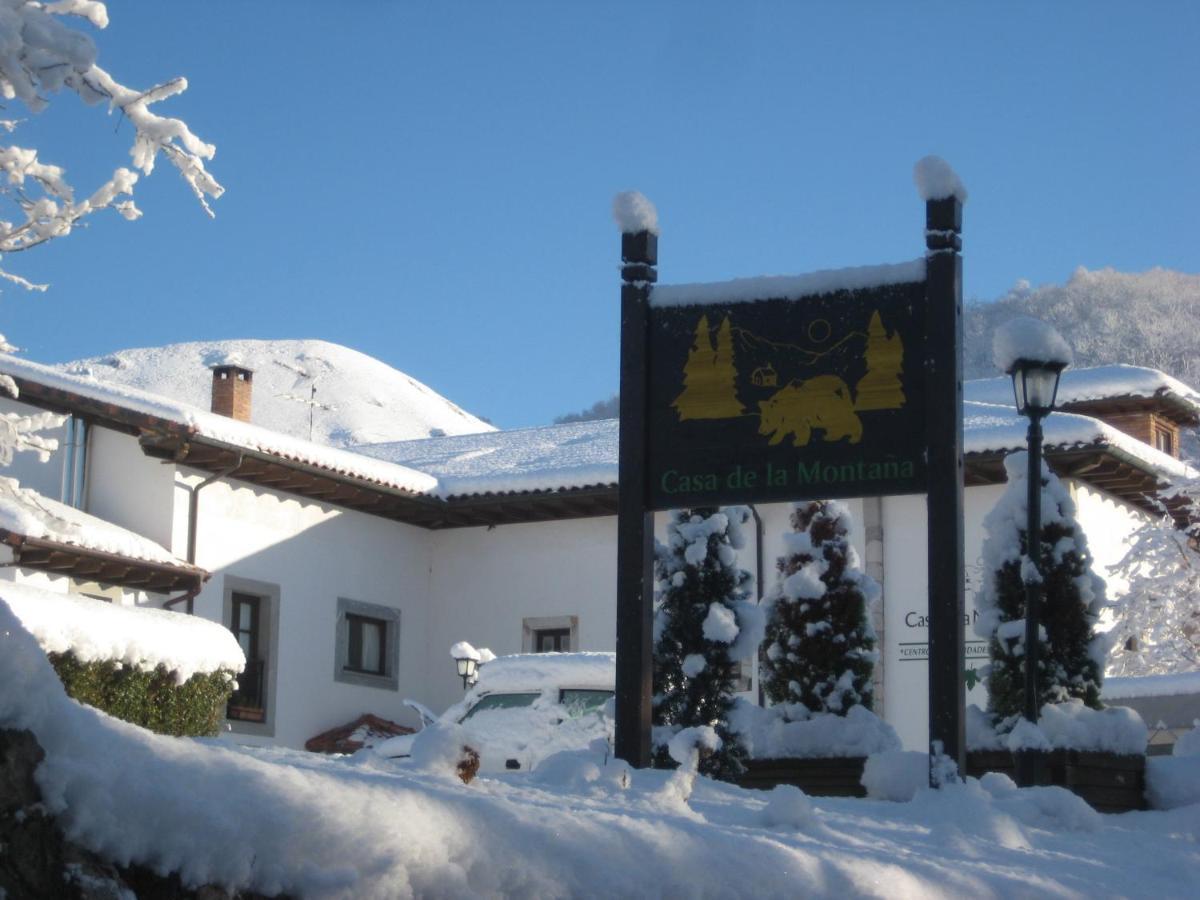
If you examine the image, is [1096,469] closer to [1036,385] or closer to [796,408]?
[1036,385]

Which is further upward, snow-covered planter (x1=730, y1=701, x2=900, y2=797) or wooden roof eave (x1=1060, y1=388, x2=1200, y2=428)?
wooden roof eave (x1=1060, y1=388, x2=1200, y2=428)

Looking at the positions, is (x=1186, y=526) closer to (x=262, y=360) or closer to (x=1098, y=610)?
(x=1098, y=610)

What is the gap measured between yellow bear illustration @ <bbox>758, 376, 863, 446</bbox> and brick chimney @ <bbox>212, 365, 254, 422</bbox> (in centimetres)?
1790

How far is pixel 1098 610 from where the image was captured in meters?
11.5

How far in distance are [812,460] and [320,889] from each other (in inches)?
208

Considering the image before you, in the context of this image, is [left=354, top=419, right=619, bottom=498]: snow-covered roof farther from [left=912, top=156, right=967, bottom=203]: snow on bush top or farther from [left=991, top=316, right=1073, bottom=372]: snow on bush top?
[left=912, top=156, right=967, bottom=203]: snow on bush top

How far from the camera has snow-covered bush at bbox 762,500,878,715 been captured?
12.5m

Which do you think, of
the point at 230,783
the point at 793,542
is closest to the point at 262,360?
the point at 793,542

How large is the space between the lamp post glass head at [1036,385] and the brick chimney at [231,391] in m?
16.7

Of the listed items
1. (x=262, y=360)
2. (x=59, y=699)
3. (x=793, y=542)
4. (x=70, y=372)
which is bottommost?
(x=59, y=699)

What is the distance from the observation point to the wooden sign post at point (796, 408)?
8.19 m

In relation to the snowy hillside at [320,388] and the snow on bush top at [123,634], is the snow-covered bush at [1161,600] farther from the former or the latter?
the snowy hillside at [320,388]

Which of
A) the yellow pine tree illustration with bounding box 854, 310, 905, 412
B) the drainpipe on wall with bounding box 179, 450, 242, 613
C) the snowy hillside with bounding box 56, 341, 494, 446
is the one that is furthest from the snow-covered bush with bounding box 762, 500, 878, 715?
the snowy hillside with bounding box 56, 341, 494, 446

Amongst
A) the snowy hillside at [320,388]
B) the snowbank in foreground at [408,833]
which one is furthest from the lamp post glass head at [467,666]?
the snowy hillside at [320,388]
